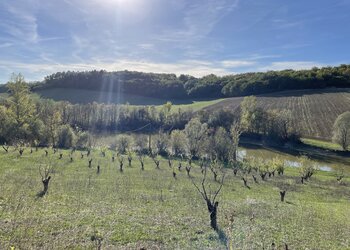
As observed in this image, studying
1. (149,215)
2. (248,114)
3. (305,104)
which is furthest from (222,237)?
(305,104)

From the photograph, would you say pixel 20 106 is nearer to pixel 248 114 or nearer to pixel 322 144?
pixel 248 114

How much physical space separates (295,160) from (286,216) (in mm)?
71367

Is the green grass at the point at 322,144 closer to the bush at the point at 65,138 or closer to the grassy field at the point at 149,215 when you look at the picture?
the grassy field at the point at 149,215

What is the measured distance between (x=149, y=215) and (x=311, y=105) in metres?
127

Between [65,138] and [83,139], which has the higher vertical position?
[65,138]

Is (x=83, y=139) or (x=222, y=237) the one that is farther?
(x=83, y=139)

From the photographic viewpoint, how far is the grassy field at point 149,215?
20.7 m

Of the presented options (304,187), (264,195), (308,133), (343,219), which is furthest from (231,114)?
(343,219)

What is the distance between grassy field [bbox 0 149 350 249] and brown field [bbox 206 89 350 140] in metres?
74.6

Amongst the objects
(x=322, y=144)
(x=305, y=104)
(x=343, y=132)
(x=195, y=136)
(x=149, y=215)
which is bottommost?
(x=322, y=144)

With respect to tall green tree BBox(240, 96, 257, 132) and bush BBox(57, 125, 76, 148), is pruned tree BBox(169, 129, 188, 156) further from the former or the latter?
tall green tree BBox(240, 96, 257, 132)

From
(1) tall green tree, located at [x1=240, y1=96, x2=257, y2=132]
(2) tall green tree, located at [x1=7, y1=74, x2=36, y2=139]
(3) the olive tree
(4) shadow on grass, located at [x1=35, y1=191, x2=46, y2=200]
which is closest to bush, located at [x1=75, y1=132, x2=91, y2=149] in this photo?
(2) tall green tree, located at [x1=7, y1=74, x2=36, y2=139]

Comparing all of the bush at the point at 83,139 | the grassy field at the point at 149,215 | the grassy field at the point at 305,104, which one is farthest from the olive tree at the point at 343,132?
the bush at the point at 83,139

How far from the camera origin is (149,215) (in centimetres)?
2773
